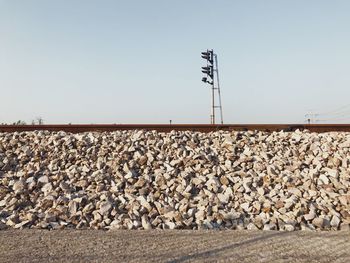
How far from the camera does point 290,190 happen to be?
276 inches

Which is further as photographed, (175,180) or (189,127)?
(189,127)

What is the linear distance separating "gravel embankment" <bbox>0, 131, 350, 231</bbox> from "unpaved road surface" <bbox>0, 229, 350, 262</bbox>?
0.43 meters

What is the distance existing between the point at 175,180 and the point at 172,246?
7.89 ft

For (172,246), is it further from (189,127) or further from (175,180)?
(189,127)

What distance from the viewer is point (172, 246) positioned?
509 centimetres

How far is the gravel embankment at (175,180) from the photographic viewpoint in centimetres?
629

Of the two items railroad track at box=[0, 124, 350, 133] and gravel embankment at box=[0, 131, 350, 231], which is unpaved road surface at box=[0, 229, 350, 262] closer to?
gravel embankment at box=[0, 131, 350, 231]

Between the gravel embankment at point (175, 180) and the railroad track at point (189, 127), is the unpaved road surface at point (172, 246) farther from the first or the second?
the railroad track at point (189, 127)

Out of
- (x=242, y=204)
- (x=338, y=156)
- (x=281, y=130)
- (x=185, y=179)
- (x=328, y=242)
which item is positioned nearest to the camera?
(x=328, y=242)

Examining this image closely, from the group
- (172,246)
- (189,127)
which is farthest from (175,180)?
(189,127)

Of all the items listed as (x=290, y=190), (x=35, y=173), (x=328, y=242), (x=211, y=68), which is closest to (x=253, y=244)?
(x=328, y=242)

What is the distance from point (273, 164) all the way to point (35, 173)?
5.55m

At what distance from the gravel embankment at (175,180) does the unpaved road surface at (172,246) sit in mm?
433

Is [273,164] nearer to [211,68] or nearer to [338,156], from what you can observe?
[338,156]
